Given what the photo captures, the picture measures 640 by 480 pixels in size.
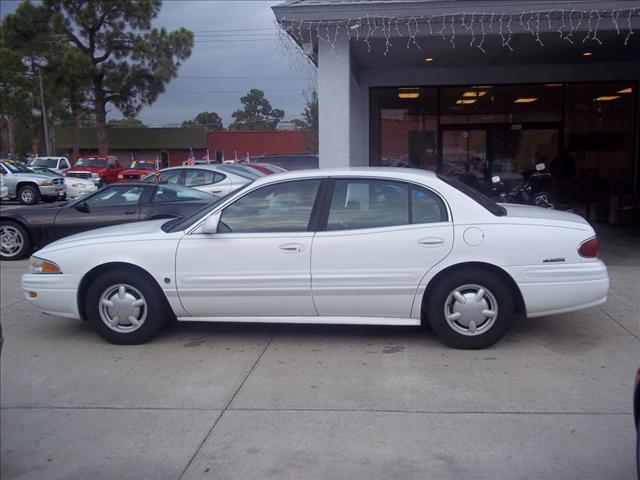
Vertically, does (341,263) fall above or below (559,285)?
above

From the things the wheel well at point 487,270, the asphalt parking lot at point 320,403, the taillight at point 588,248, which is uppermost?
the taillight at point 588,248

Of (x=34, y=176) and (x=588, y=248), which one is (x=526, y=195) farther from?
(x=34, y=176)

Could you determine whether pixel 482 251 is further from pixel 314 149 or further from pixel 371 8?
pixel 314 149

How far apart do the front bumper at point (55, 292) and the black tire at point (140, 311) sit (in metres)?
0.14

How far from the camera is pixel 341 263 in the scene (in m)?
5.88

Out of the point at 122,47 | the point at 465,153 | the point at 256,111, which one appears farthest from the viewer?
the point at 256,111

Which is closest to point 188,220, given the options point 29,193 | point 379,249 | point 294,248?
point 294,248

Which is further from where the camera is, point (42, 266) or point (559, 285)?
point (42, 266)

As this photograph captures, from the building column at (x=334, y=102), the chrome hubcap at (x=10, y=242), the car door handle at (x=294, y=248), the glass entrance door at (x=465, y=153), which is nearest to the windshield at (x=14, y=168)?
the chrome hubcap at (x=10, y=242)

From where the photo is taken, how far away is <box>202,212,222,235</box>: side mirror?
601 centimetres

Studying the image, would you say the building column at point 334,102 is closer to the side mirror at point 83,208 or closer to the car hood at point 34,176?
the side mirror at point 83,208

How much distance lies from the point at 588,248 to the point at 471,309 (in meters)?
1.14

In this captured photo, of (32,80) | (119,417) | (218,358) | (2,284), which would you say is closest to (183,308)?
(218,358)

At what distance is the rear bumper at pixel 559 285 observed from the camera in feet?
19.0
